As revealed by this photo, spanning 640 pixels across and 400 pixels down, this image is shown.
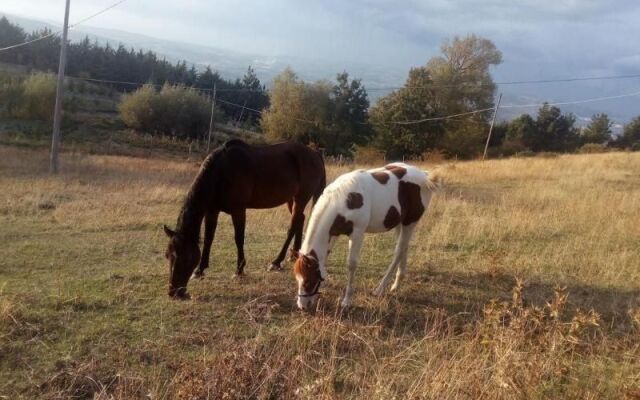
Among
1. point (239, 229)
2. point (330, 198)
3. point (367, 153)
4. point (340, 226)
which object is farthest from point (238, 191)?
point (367, 153)

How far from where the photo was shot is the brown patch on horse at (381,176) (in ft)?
18.6

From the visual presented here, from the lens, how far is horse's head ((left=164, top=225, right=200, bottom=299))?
208 inches

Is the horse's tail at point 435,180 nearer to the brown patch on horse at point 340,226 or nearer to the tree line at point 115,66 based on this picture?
the brown patch on horse at point 340,226

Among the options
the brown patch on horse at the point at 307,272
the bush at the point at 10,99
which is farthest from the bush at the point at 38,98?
the brown patch on horse at the point at 307,272

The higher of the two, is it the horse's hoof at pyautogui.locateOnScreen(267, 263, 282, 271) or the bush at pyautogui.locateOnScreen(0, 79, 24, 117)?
the bush at pyautogui.locateOnScreen(0, 79, 24, 117)

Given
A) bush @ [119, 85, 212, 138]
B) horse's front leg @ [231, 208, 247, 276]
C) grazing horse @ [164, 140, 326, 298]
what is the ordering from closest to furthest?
grazing horse @ [164, 140, 326, 298], horse's front leg @ [231, 208, 247, 276], bush @ [119, 85, 212, 138]

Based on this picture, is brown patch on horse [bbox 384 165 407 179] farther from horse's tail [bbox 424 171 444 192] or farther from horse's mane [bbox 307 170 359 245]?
horse's mane [bbox 307 170 359 245]

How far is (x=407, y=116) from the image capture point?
42.1 metres

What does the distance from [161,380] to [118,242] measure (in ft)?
18.1

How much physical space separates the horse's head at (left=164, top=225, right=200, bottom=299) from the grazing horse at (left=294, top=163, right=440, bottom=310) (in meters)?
1.34

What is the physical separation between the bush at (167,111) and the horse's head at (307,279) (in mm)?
45313

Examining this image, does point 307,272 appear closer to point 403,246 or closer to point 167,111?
point 403,246

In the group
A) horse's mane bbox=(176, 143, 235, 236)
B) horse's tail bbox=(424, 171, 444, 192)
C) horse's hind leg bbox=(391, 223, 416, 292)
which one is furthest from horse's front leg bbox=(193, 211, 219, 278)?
horse's tail bbox=(424, 171, 444, 192)

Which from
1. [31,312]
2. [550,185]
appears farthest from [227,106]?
[31,312]
